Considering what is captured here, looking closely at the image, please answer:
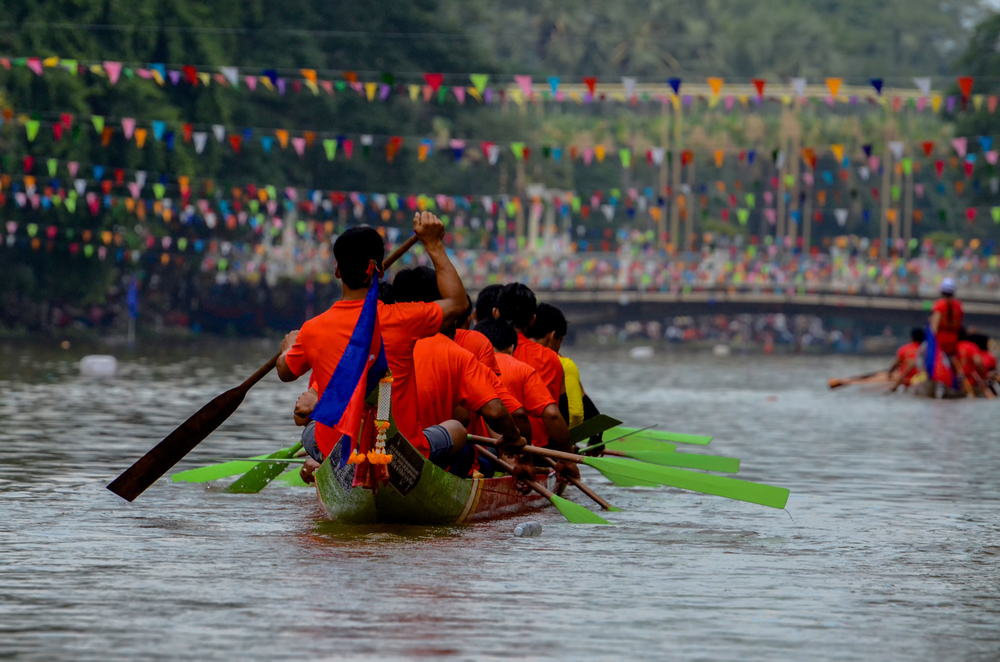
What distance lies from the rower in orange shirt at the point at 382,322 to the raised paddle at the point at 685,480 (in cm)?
124

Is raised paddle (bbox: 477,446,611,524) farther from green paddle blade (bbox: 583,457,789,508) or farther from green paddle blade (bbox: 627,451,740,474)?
green paddle blade (bbox: 627,451,740,474)

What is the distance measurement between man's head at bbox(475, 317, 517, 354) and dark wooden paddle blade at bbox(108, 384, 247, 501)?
2088mm

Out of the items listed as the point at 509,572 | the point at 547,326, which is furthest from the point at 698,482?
the point at 509,572

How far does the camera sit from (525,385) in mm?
11070

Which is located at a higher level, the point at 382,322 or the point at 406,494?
the point at 382,322

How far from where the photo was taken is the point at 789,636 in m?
7.04

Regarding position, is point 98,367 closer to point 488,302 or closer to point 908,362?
point 908,362

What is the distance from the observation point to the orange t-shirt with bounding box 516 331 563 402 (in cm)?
1163

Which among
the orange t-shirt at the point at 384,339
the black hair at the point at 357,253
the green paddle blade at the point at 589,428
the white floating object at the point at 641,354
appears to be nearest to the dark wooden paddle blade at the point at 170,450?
the orange t-shirt at the point at 384,339

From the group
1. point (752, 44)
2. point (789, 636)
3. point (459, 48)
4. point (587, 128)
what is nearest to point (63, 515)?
point (789, 636)

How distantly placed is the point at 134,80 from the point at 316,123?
1155 cm

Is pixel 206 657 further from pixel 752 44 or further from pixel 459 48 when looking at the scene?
pixel 752 44

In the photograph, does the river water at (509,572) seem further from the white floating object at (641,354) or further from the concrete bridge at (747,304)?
the concrete bridge at (747,304)

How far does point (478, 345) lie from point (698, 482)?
1.67 metres
